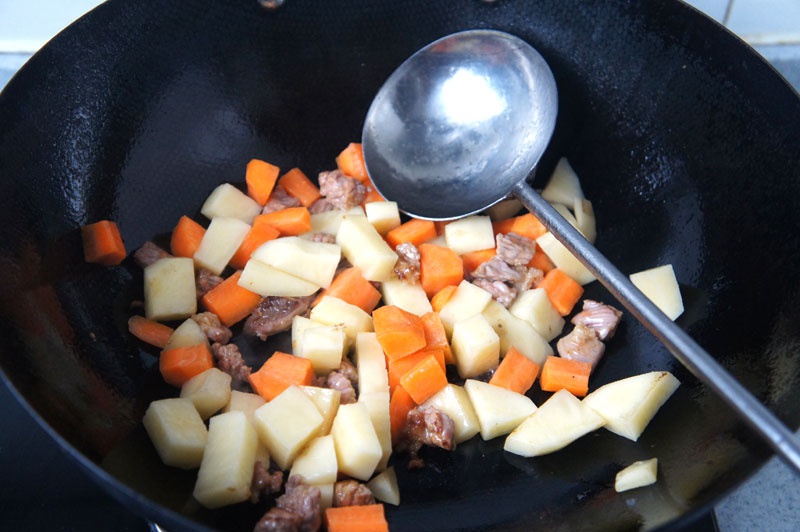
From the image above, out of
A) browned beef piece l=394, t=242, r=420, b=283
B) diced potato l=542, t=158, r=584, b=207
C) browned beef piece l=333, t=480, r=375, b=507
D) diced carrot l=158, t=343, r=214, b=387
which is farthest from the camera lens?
diced potato l=542, t=158, r=584, b=207

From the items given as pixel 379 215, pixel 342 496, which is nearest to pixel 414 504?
pixel 342 496

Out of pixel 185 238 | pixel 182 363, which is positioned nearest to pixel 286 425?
pixel 182 363

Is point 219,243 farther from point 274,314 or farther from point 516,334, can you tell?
point 516,334

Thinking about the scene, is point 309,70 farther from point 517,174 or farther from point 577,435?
point 577,435

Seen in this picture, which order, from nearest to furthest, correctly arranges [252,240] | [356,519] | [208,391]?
1. [356,519]
2. [208,391]
3. [252,240]

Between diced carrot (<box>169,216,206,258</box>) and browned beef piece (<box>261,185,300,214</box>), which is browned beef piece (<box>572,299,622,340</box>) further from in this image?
diced carrot (<box>169,216,206,258</box>)

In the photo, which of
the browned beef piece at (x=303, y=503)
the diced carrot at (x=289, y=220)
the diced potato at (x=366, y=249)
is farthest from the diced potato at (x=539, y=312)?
the browned beef piece at (x=303, y=503)

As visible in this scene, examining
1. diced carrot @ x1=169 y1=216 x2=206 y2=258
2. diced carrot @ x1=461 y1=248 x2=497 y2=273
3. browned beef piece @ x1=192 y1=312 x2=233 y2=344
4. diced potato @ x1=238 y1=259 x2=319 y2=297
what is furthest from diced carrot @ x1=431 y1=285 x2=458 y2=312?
diced carrot @ x1=169 y1=216 x2=206 y2=258
